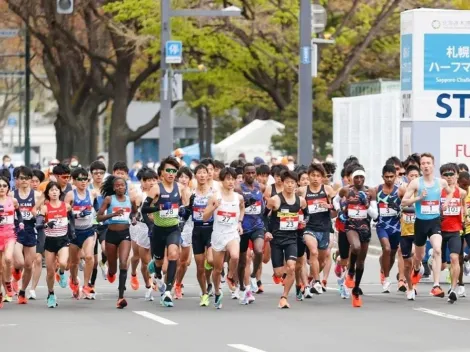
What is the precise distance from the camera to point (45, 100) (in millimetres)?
93062

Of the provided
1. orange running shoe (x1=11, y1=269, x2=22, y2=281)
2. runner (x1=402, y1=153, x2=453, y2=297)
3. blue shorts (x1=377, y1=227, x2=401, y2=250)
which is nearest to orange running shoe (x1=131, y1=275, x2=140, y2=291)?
orange running shoe (x1=11, y1=269, x2=22, y2=281)

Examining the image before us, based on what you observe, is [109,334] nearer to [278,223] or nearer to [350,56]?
[278,223]

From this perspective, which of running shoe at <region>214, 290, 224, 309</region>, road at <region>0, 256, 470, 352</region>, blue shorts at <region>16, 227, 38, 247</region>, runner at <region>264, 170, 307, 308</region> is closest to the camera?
road at <region>0, 256, 470, 352</region>

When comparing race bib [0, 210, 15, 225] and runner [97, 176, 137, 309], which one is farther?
runner [97, 176, 137, 309]

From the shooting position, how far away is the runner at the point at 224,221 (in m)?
17.4

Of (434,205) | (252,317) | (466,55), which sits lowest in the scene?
(252,317)

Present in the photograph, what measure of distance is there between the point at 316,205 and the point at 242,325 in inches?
134

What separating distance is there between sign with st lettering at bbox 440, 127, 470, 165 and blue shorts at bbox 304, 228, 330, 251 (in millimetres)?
7929

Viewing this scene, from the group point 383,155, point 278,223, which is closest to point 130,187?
point 278,223

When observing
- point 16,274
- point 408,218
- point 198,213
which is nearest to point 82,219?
point 16,274

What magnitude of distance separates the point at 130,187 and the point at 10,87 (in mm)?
49715

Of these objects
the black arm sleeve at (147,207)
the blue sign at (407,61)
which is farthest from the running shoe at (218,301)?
the blue sign at (407,61)

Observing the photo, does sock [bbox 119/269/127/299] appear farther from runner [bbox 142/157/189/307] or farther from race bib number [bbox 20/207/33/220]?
race bib number [bbox 20/207/33/220]

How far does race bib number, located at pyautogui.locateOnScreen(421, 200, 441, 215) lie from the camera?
1817cm
